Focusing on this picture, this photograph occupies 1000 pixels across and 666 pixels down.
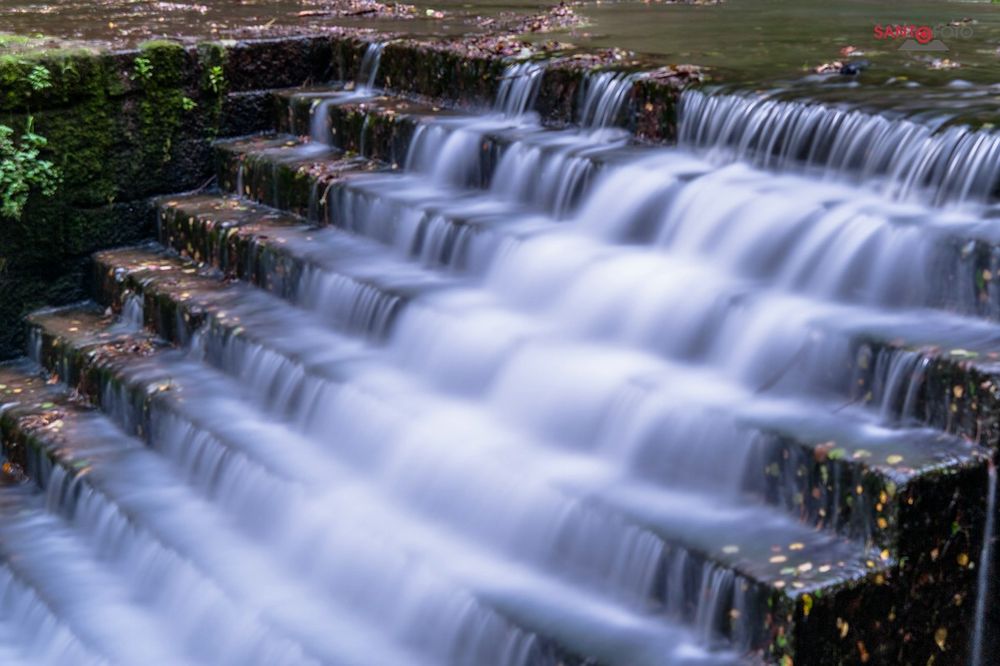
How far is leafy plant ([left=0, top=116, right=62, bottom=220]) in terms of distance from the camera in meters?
5.94

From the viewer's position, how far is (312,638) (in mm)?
3893

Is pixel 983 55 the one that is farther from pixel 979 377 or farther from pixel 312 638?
pixel 312 638

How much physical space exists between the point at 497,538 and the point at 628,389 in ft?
1.78

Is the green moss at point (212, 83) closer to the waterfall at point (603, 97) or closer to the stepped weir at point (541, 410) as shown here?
the stepped weir at point (541, 410)

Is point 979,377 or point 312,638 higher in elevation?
point 979,377

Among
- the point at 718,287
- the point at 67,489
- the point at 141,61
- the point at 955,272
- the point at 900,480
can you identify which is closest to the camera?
the point at 900,480

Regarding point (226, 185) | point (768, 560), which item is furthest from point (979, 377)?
point (226, 185)

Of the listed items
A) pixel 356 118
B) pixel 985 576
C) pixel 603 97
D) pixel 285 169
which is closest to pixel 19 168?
pixel 285 169

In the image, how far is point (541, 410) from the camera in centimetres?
412

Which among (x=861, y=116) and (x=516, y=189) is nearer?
(x=861, y=116)
